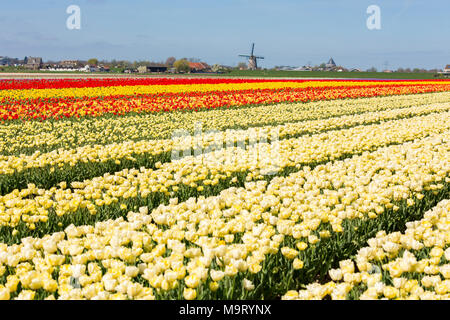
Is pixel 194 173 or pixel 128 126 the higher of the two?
pixel 128 126

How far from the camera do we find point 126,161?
827 cm

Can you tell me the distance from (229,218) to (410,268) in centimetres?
189

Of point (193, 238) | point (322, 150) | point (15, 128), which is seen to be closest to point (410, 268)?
point (193, 238)

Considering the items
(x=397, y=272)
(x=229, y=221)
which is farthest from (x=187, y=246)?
(x=397, y=272)

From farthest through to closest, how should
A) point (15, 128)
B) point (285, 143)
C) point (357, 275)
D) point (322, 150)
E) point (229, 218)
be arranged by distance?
point (15, 128), point (285, 143), point (322, 150), point (229, 218), point (357, 275)

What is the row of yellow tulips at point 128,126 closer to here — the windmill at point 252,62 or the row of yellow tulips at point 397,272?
the row of yellow tulips at point 397,272

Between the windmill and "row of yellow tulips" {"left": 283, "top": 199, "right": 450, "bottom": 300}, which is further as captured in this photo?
the windmill

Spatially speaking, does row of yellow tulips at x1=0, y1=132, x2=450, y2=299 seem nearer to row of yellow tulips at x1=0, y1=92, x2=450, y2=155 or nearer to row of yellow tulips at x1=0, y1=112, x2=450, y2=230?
row of yellow tulips at x1=0, y1=112, x2=450, y2=230

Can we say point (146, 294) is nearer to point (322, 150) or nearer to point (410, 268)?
point (410, 268)

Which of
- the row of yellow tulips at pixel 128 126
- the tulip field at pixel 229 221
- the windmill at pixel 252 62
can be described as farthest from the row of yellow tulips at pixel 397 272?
the windmill at pixel 252 62

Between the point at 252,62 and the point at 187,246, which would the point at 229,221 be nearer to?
the point at 187,246

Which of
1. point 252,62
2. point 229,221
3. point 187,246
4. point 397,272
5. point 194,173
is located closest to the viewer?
point 397,272

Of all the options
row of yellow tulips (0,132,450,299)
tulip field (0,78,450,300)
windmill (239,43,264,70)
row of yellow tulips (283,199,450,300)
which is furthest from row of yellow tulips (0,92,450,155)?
windmill (239,43,264,70)

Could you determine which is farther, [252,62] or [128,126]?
[252,62]
